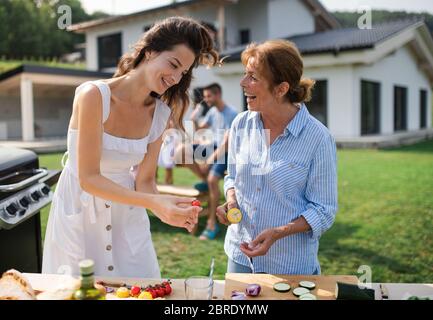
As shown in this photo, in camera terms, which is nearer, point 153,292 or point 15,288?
point 15,288

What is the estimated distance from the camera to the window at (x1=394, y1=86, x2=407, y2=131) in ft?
64.6

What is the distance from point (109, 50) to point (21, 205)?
825 inches

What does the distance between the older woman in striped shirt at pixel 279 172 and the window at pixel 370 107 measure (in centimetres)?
1470

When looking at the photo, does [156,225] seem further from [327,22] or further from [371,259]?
[327,22]

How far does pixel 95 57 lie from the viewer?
2264 cm

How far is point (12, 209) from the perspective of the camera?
2.30m

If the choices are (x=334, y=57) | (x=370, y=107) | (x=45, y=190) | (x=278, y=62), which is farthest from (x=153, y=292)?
(x=370, y=107)

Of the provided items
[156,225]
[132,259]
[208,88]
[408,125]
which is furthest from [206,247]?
[408,125]

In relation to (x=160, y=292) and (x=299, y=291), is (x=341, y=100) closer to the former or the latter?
(x=299, y=291)

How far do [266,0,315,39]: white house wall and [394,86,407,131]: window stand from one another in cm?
486

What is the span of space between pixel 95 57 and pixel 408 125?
597 inches

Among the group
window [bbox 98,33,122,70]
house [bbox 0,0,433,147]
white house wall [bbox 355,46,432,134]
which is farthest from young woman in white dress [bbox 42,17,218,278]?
window [bbox 98,33,122,70]

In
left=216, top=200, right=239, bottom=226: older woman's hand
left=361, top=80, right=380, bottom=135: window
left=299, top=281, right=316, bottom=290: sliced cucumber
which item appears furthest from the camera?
left=361, top=80, right=380, bottom=135: window

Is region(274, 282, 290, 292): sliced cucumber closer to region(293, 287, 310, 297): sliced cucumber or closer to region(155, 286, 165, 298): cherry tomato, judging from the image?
region(293, 287, 310, 297): sliced cucumber
